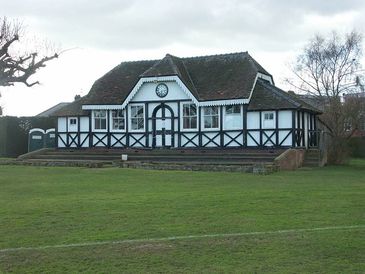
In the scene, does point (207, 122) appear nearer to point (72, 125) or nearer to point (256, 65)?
point (256, 65)

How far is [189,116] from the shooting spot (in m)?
33.8

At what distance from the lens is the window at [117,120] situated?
117 ft

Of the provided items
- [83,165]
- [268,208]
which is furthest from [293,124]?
[268,208]

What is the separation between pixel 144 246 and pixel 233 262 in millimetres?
1580

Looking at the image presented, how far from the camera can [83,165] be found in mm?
28391

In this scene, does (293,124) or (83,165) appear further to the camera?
(293,124)

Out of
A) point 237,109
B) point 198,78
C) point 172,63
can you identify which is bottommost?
point 237,109

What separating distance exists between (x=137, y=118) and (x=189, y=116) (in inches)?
136

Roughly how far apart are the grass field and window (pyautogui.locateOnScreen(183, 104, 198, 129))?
16.0 m

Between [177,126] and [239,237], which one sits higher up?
[177,126]

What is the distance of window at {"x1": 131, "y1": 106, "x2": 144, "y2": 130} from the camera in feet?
115

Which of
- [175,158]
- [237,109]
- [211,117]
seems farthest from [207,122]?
[175,158]

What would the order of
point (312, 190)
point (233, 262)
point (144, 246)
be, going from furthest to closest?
point (312, 190), point (144, 246), point (233, 262)

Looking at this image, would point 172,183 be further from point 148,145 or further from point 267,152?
point 148,145
